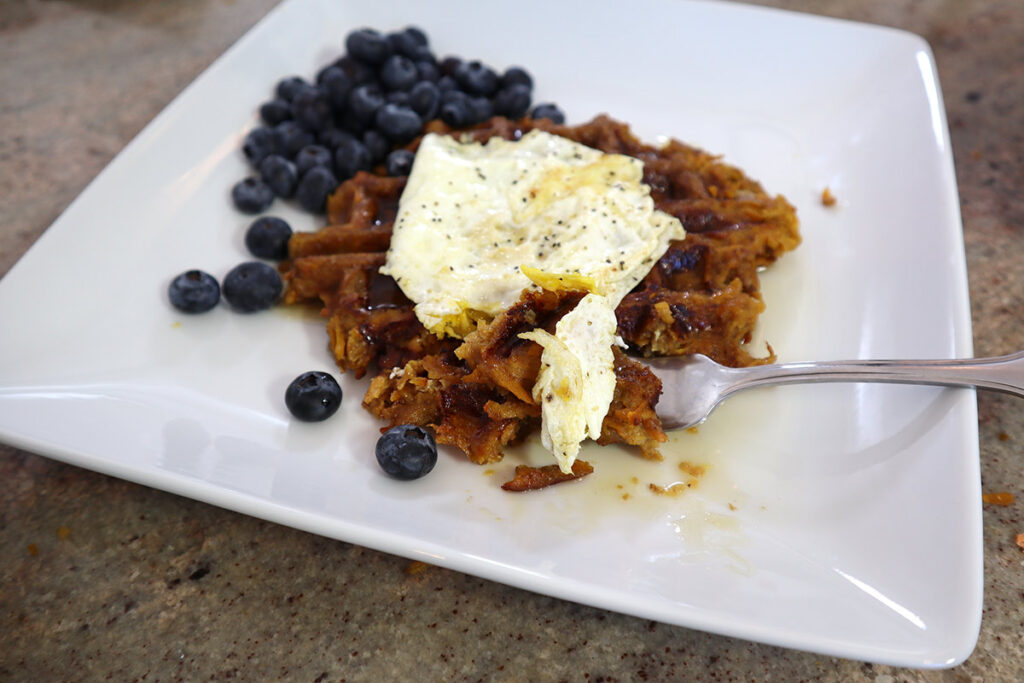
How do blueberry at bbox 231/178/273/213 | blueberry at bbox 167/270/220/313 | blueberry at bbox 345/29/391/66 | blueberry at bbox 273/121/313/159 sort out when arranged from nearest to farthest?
Answer: blueberry at bbox 167/270/220/313, blueberry at bbox 231/178/273/213, blueberry at bbox 273/121/313/159, blueberry at bbox 345/29/391/66

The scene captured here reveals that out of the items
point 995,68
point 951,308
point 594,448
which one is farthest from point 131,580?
point 995,68

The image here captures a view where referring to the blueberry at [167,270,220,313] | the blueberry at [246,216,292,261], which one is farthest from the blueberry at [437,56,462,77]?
the blueberry at [167,270,220,313]

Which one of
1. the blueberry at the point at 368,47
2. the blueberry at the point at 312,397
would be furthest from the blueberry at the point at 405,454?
the blueberry at the point at 368,47

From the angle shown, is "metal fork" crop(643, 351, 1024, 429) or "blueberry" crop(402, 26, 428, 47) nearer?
"metal fork" crop(643, 351, 1024, 429)

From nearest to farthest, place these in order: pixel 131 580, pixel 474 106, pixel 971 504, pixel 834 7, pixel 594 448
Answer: pixel 971 504 < pixel 131 580 < pixel 594 448 < pixel 474 106 < pixel 834 7

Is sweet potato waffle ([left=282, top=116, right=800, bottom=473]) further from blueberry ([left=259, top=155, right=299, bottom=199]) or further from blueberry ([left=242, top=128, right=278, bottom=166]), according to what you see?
blueberry ([left=242, top=128, right=278, bottom=166])

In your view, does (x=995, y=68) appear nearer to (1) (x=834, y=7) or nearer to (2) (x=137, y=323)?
(1) (x=834, y=7)

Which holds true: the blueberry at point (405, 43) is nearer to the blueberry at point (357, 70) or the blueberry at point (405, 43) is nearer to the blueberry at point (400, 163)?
the blueberry at point (357, 70)
